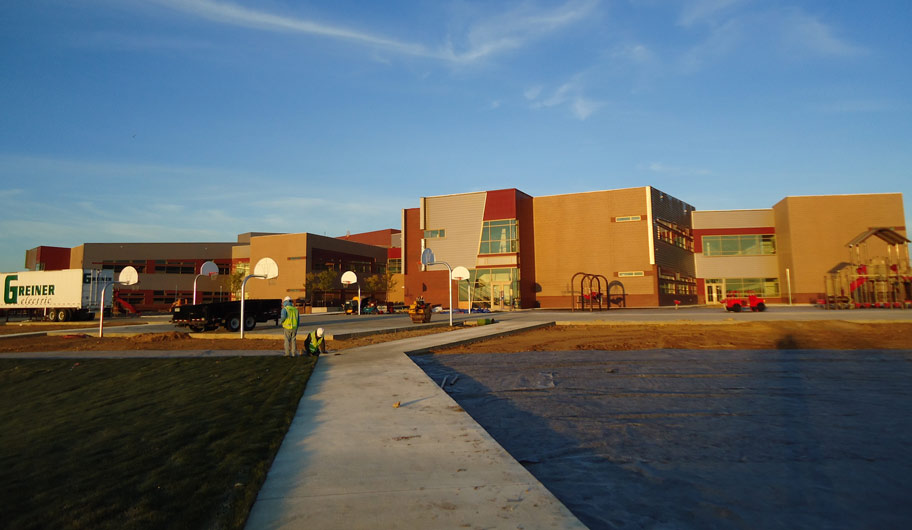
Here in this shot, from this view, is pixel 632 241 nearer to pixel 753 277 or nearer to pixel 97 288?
pixel 753 277

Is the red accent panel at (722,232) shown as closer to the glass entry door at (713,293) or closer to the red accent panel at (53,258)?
the glass entry door at (713,293)

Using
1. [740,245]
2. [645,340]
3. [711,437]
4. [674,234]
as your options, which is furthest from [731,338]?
[740,245]

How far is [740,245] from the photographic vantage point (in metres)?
58.3

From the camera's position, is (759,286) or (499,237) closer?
(499,237)

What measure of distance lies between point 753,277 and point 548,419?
60201 mm

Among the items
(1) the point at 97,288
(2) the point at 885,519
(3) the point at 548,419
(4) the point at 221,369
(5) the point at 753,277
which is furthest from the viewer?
(5) the point at 753,277

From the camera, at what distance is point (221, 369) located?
1181 centimetres

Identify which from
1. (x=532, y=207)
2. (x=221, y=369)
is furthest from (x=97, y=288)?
(x=532, y=207)

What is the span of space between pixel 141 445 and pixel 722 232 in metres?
64.4

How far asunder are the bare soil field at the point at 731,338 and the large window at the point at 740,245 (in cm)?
4026

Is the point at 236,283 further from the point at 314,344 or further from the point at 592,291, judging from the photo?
the point at 314,344

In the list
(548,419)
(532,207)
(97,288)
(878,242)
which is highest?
(532,207)

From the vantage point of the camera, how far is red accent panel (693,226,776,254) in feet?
190

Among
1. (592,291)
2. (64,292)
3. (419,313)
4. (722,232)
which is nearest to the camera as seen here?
(419,313)
